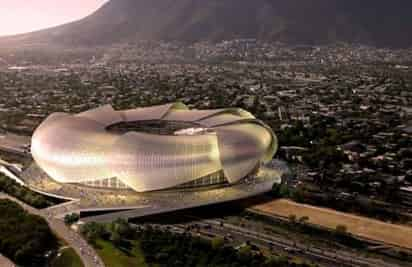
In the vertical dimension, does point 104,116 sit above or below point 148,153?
above

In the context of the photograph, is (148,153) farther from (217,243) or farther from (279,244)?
(279,244)

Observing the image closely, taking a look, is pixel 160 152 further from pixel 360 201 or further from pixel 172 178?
pixel 360 201

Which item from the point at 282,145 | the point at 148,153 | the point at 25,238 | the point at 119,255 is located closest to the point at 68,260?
the point at 119,255

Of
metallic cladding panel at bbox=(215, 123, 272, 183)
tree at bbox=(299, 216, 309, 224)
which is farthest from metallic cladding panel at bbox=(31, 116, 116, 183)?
tree at bbox=(299, 216, 309, 224)

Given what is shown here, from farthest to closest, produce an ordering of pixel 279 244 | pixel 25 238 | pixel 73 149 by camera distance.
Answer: pixel 73 149 < pixel 279 244 < pixel 25 238

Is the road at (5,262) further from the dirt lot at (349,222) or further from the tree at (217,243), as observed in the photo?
the dirt lot at (349,222)

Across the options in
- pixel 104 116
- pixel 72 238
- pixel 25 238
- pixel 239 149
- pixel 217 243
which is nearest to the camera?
pixel 25 238

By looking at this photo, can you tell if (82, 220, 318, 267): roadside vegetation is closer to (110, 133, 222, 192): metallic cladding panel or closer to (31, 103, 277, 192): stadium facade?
(110, 133, 222, 192): metallic cladding panel

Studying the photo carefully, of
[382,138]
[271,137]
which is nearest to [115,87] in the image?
[382,138]
